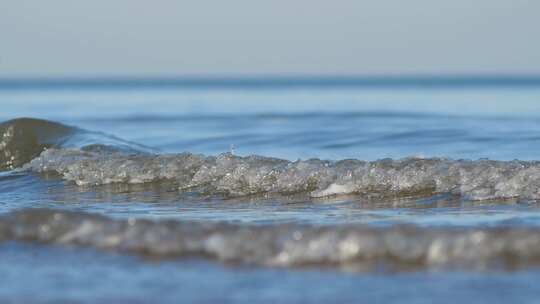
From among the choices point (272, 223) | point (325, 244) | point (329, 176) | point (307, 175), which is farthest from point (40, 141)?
point (325, 244)

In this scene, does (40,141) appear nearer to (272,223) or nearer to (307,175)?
(307,175)

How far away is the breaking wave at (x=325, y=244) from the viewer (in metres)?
4.81

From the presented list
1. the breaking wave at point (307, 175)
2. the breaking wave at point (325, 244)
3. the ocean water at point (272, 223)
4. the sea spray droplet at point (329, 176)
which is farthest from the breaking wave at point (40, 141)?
the breaking wave at point (325, 244)

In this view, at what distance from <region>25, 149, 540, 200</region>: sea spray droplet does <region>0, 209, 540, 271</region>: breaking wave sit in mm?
2374

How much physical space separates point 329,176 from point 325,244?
3.29m

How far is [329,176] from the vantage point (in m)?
8.23

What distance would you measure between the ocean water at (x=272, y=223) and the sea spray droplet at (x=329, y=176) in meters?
0.02

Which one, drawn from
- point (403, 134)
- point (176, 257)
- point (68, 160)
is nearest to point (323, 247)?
point (176, 257)

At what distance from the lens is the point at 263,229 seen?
17.3 feet

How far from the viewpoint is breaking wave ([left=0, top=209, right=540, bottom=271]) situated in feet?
15.8

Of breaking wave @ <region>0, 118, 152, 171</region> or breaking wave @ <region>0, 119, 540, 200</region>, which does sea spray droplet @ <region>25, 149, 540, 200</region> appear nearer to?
breaking wave @ <region>0, 119, 540, 200</region>

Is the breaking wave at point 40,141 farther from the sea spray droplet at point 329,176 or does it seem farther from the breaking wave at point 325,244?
the breaking wave at point 325,244

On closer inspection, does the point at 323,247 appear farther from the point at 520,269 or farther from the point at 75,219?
the point at 75,219

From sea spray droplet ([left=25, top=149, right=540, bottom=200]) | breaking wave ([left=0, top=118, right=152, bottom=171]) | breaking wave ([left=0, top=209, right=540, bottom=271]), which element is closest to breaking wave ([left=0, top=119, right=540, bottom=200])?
sea spray droplet ([left=25, top=149, right=540, bottom=200])
